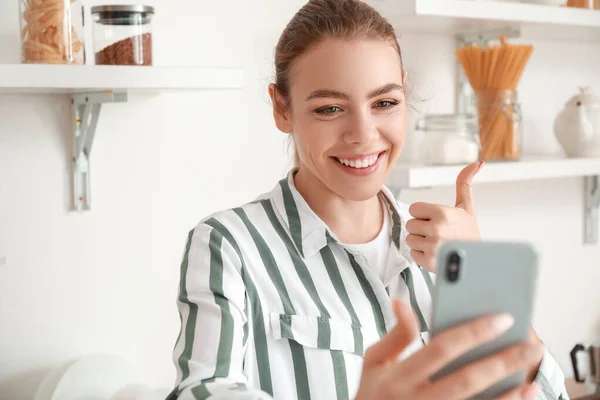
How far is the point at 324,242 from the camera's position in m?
1.17

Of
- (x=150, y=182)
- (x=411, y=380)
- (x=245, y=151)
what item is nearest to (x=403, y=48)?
(x=245, y=151)

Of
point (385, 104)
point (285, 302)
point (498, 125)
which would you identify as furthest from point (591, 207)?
point (285, 302)

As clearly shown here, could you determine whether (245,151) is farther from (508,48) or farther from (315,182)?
(508,48)

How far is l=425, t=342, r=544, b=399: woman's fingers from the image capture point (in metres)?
0.68

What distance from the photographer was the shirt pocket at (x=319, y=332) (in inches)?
42.8

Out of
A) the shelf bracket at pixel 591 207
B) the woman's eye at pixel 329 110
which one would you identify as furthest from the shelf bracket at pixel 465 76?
the woman's eye at pixel 329 110

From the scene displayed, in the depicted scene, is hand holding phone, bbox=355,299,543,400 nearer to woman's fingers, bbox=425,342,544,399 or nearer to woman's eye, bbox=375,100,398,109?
woman's fingers, bbox=425,342,544,399

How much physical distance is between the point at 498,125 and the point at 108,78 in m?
0.91

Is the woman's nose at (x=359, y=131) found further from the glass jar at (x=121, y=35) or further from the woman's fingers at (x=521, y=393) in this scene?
the woman's fingers at (x=521, y=393)

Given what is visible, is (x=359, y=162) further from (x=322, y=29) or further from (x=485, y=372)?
(x=485, y=372)

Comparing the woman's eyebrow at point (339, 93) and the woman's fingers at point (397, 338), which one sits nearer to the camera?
the woman's fingers at point (397, 338)

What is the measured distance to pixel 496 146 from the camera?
1816 millimetres

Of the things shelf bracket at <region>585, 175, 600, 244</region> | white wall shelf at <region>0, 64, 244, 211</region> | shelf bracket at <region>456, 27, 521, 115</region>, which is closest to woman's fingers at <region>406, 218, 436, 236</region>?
white wall shelf at <region>0, 64, 244, 211</region>

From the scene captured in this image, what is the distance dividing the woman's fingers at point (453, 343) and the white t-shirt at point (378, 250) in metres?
0.51
